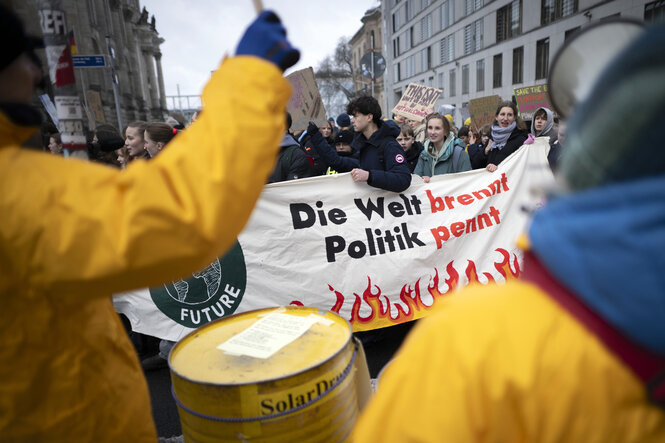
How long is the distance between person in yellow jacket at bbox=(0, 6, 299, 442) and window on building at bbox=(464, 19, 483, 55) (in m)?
33.3

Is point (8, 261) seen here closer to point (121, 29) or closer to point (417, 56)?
point (121, 29)

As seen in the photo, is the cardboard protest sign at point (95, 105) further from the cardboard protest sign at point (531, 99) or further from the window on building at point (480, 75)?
the window on building at point (480, 75)

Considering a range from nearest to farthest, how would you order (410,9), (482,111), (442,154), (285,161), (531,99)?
(285,161) < (442,154) < (531,99) < (482,111) < (410,9)

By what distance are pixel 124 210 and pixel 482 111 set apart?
11.7 metres

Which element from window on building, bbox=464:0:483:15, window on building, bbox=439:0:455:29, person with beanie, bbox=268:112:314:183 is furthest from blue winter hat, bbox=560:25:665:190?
window on building, bbox=439:0:455:29

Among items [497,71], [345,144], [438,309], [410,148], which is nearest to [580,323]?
[438,309]

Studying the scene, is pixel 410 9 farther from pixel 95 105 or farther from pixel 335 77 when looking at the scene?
pixel 95 105

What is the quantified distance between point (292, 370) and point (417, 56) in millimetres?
46183

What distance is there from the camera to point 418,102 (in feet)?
29.9

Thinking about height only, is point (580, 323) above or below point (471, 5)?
below

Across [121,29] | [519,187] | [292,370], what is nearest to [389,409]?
[292,370]

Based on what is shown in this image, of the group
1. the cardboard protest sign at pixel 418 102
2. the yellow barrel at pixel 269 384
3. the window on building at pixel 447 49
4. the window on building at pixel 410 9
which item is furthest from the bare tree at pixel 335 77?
the yellow barrel at pixel 269 384

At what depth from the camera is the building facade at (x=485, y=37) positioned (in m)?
A: 20.2

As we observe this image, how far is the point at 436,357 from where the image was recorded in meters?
0.67
